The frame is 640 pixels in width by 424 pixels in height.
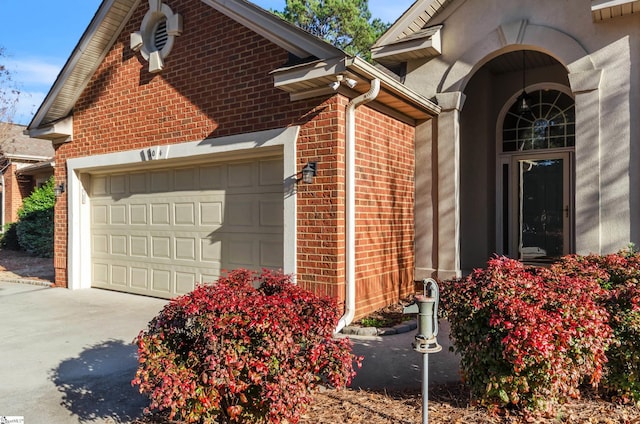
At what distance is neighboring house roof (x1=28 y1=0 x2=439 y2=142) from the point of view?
6.52 m

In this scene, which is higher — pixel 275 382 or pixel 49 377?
pixel 275 382

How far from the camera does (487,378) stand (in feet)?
12.0

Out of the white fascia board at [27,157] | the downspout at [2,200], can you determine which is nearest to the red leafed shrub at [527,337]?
the white fascia board at [27,157]

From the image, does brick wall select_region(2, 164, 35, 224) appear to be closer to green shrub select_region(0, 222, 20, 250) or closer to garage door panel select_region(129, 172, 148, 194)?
green shrub select_region(0, 222, 20, 250)

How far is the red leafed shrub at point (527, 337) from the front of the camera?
11.3 ft

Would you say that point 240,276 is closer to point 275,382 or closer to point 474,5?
point 275,382

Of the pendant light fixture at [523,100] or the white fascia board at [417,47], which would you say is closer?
the white fascia board at [417,47]

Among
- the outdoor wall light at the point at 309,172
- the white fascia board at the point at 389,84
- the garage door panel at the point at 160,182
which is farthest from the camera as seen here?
the garage door panel at the point at 160,182

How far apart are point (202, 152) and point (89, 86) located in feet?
12.0

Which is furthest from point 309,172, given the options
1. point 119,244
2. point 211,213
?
point 119,244

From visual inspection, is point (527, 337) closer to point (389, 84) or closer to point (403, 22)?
point (389, 84)

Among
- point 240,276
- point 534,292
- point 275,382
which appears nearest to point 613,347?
point 534,292

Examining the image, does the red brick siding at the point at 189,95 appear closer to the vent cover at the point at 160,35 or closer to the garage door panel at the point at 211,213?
the vent cover at the point at 160,35

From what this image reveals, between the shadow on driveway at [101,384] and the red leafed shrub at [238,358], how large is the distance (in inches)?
35.2
